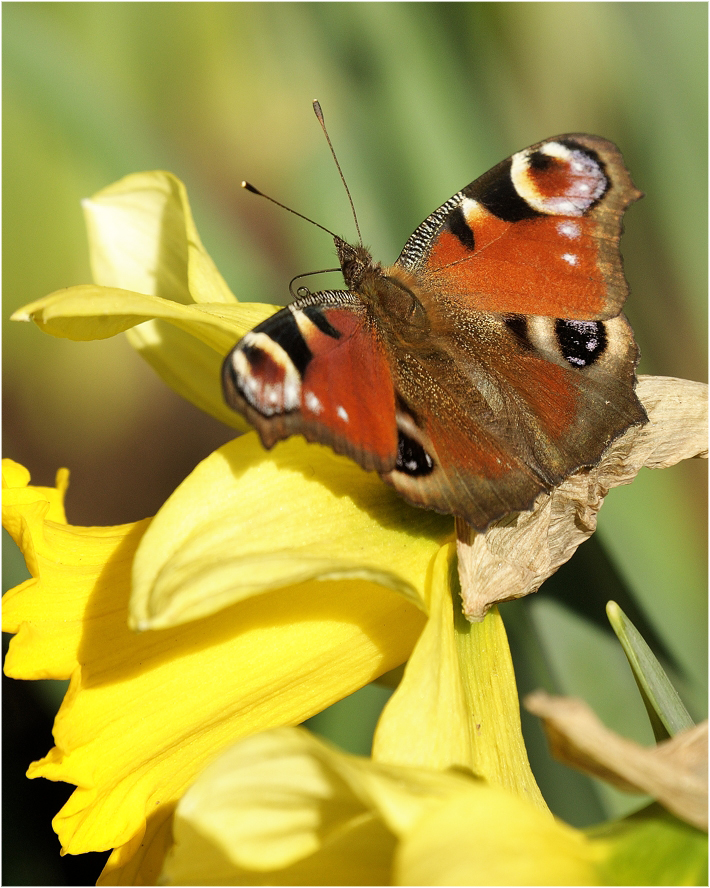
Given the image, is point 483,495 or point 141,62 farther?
point 141,62

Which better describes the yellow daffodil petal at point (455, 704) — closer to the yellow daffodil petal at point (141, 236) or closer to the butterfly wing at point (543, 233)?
the butterfly wing at point (543, 233)

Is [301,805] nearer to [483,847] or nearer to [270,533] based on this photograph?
[483,847]

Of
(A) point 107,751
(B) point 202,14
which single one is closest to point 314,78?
(B) point 202,14

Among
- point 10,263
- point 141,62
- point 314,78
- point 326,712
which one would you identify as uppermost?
point 141,62

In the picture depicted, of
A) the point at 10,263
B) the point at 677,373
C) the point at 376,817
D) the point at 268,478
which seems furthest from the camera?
the point at 10,263

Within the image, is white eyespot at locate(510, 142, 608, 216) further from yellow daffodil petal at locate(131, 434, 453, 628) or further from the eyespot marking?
yellow daffodil petal at locate(131, 434, 453, 628)

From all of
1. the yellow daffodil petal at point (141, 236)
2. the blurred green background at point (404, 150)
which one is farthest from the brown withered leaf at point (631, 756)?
the yellow daffodil petal at point (141, 236)

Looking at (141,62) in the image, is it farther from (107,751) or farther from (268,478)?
(107,751)
